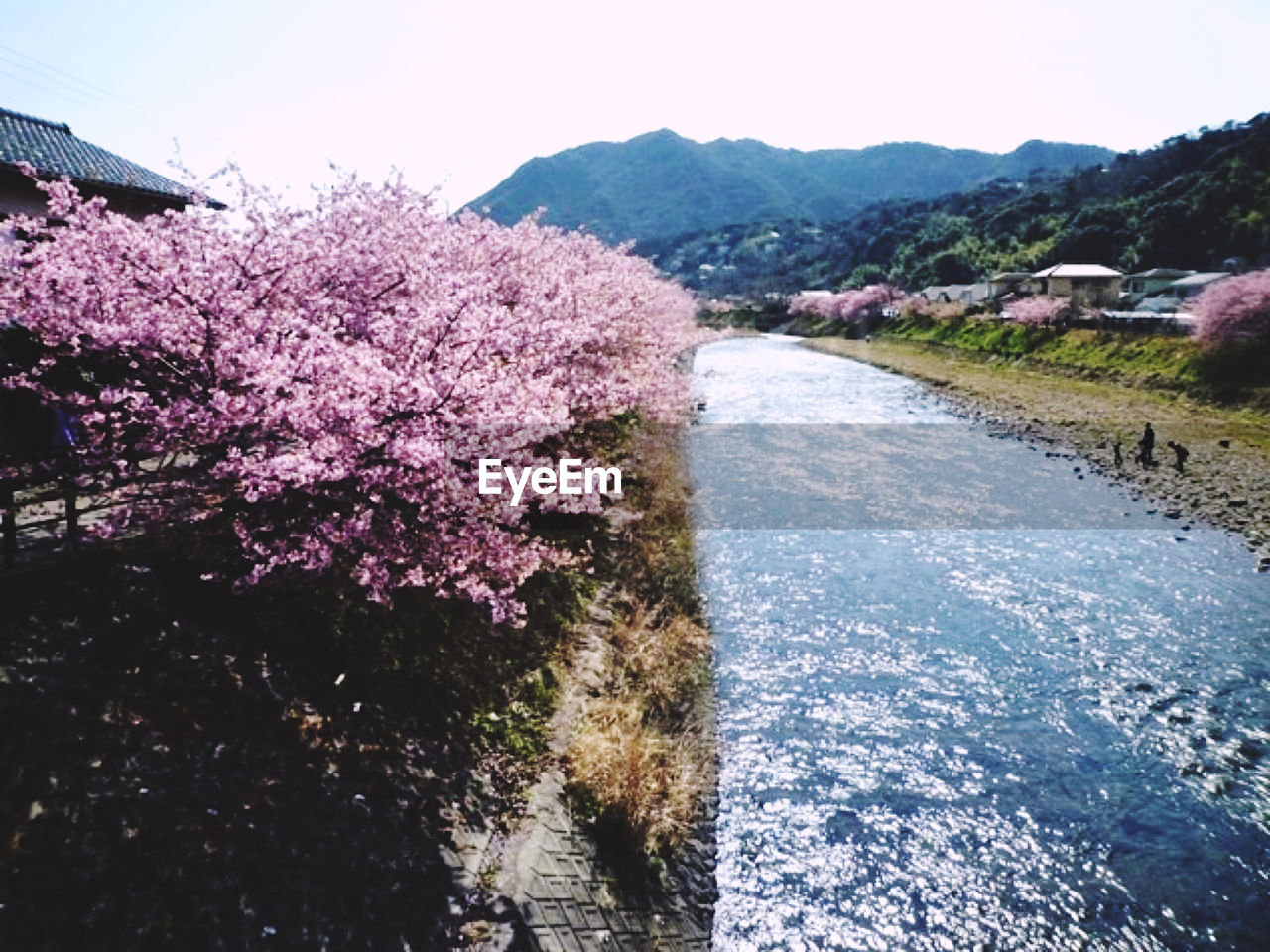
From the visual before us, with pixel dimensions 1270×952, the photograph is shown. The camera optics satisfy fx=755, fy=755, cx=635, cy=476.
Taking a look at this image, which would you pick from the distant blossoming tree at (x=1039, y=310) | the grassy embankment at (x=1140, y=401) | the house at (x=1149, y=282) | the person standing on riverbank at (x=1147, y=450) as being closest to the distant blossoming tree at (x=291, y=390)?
the grassy embankment at (x=1140, y=401)

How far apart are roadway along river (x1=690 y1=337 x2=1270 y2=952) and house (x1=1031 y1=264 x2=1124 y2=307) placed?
187 feet

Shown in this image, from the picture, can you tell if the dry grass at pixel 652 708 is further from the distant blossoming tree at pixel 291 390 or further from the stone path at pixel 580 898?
the distant blossoming tree at pixel 291 390

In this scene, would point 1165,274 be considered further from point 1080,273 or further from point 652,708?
point 652,708

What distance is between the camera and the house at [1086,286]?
73625mm

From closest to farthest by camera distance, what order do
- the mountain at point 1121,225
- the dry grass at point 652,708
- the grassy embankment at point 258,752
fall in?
the grassy embankment at point 258,752
the dry grass at point 652,708
the mountain at point 1121,225

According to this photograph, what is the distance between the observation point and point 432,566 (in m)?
10.3

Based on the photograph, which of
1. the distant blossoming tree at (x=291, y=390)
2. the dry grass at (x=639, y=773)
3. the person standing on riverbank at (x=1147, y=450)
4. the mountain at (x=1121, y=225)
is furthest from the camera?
the mountain at (x=1121, y=225)

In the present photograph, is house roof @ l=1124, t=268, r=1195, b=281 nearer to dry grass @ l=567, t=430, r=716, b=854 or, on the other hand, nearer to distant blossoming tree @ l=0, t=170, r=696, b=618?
dry grass @ l=567, t=430, r=716, b=854

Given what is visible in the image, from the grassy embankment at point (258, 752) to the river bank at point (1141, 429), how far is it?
20452 millimetres

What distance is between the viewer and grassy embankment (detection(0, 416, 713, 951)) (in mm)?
6555

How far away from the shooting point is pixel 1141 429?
35.7 m

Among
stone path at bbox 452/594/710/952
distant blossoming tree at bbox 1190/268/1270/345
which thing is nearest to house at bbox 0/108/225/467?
stone path at bbox 452/594/710/952

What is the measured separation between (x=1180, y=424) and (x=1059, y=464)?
9.47 m

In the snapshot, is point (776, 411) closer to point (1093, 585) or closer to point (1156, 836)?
point (1093, 585)
